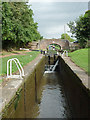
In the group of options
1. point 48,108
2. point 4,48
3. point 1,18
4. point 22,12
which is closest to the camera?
point 48,108

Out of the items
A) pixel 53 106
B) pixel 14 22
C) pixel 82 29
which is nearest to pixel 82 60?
pixel 53 106

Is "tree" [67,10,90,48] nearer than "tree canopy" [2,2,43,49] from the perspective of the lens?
No

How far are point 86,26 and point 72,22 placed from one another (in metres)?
2.97

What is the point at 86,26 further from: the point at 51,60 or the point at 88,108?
the point at 88,108

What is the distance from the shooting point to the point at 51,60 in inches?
795

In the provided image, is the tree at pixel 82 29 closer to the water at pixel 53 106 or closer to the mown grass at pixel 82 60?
the mown grass at pixel 82 60

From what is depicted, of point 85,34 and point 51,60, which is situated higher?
point 85,34

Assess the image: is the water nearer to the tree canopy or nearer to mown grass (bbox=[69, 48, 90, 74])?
mown grass (bbox=[69, 48, 90, 74])

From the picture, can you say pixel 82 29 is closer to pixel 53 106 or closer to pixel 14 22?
pixel 14 22

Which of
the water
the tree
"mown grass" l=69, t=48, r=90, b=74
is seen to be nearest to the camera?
the water

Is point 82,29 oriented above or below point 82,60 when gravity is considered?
above

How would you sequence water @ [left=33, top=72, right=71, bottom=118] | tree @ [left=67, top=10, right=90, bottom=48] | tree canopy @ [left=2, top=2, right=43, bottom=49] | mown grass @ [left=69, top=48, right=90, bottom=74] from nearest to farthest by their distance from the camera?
water @ [left=33, top=72, right=71, bottom=118], mown grass @ [left=69, top=48, right=90, bottom=74], tree canopy @ [left=2, top=2, right=43, bottom=49], tree @ [left=67, top=10, right=90, bottom=48]

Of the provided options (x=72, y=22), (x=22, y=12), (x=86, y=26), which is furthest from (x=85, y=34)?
(x=22, y=12)

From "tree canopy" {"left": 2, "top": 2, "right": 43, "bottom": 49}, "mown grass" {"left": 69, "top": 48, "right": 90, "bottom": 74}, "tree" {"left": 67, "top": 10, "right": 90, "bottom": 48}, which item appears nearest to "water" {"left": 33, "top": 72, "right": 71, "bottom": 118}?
"mown grass" {"left": 69, "top": 48, "right": 90, "bottom": 74}
